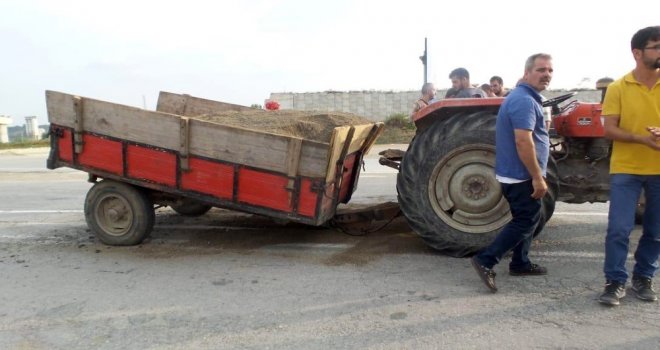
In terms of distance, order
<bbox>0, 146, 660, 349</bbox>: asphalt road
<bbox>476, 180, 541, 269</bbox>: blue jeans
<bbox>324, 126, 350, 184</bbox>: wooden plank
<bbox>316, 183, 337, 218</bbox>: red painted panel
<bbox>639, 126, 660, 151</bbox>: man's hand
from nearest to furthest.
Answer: <bbox>0, 146, 660, 349</bbox>: asphalt road, <bbox>639, 126, 660, 151</bbox>: man's hand, <bbox>476, 180, 541, 269</bbox>: blue jeans, <bbox>324, 126, 350, 184</bbox>: wooden plank, <bbox>316, 183, 337, 218</bbox>: red painted panel

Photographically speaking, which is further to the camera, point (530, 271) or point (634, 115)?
point (530, 271)

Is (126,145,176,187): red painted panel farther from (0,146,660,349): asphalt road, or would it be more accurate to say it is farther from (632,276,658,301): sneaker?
(632,276,658,301): sneaker

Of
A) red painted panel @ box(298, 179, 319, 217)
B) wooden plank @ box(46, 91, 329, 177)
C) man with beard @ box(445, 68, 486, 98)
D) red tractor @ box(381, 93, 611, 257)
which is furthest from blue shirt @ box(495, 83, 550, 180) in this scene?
man with beard @ box(445, 68, 486, 98)

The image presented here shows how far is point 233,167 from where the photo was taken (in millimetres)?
4465

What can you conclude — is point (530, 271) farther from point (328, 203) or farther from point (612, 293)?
point (328, 203)

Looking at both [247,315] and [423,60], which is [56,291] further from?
[423,60]

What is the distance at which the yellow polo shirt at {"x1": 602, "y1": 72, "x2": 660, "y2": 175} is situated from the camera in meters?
3.26

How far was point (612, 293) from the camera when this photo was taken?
3.31m

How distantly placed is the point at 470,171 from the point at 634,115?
139cm

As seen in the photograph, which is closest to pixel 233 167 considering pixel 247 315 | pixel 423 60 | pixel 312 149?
pixel 312 149

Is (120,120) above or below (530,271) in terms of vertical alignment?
above

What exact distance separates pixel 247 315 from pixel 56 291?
162 cm

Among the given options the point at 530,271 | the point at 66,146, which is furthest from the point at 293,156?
the point at 66,146

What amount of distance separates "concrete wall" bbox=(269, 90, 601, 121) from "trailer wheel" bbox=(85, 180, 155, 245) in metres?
15.1
